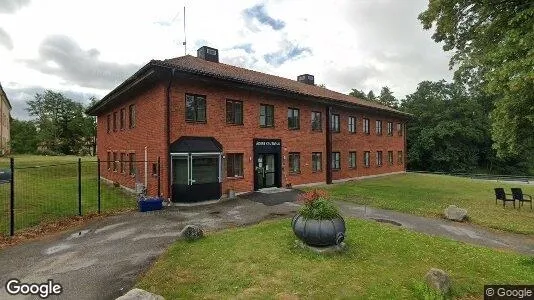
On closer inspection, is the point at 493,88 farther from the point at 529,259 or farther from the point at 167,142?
the point at 167,142

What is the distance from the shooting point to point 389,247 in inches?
356

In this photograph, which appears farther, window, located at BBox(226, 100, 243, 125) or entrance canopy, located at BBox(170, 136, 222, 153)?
window, located at BBox(226, 100, 243, 125)

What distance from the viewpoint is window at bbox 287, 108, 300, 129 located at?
70.8 ft

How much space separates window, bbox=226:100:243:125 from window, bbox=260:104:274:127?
1.74 metres

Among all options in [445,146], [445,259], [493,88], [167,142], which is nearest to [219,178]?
[167,142]

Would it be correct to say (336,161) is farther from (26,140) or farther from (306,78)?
(26,140)

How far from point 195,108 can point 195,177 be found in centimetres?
358

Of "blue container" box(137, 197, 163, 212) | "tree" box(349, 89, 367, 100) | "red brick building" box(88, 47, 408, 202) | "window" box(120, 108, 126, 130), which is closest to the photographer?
"blue container" box(137, 197, 163, 212)

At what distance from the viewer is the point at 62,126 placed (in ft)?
233

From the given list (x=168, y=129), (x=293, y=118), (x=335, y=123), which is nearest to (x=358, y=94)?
(x=335, y=123)

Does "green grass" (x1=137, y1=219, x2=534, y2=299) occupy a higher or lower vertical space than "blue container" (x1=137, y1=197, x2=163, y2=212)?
lower

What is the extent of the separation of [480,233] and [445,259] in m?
4.39

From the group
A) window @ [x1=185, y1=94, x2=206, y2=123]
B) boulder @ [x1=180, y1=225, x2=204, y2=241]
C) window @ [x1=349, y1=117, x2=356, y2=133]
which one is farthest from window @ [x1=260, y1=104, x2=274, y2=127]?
boulder @ [x1=180, y1=225, x2=204, y2=241]

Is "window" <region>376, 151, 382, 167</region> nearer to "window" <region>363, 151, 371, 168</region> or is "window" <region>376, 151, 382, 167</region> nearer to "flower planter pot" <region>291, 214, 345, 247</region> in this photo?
"window" <region>363, 151, 371, 168</region>
